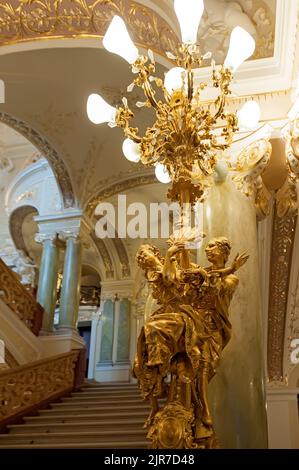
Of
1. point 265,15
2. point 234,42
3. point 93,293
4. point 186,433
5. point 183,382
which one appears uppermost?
point 93,293

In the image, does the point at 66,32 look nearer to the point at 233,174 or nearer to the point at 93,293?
the point at 233,174

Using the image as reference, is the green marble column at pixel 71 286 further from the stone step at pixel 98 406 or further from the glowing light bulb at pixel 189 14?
the glowing light bulb at pixel 189 14

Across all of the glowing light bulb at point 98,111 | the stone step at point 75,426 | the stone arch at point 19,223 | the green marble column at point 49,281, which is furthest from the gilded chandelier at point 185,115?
the stone arch at point 19,223

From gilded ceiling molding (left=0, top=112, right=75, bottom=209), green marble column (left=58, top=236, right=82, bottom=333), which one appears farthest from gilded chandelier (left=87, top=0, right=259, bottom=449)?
green marble column (left=58, top=236, right=82, bottom=333)

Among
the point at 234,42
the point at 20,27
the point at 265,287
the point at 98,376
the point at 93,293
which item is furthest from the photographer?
the point at 93,293

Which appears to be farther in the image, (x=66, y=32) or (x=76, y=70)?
(x=76, y=70)

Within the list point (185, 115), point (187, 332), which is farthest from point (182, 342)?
point (185, 115)

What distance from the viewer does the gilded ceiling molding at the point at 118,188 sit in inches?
396

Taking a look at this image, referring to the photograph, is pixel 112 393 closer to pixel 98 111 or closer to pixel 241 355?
pixel 241 355

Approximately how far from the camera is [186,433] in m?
2.31

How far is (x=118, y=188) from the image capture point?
10.2 meters

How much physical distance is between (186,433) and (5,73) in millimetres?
6391

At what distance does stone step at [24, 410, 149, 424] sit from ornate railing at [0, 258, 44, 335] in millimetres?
2482

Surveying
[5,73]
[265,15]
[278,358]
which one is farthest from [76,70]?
[278,358]
